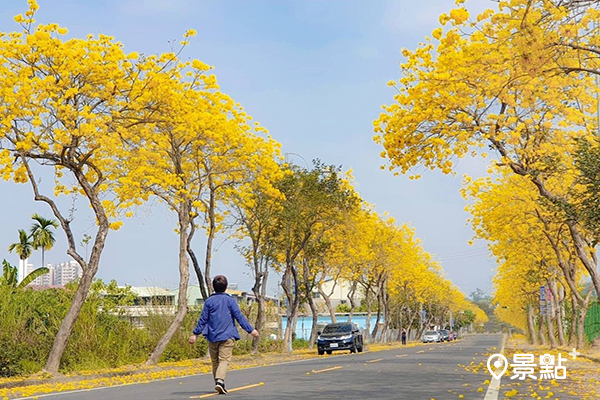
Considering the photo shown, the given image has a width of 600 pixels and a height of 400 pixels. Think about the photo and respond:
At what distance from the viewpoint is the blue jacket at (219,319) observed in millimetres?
12266

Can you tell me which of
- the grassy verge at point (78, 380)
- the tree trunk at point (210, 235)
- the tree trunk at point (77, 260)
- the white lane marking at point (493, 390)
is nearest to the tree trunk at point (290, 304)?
the tree trunk at point (210, 235)

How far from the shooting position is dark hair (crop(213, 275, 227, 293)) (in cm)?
1232

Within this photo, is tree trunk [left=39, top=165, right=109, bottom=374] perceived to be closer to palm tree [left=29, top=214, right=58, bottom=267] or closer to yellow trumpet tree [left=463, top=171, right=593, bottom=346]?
yellow trumpet tree [left=463, top=171, right=593, bottom=346]

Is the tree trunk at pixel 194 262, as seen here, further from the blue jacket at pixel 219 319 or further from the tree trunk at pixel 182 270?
the blue jacket at pixel 219 319

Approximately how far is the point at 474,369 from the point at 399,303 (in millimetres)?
60299

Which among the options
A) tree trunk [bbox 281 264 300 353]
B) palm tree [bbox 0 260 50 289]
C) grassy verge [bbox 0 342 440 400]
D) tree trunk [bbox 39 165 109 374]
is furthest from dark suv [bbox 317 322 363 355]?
tree trunk [bbox 39 165 109 374]

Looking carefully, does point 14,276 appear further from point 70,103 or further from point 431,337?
point 431,337

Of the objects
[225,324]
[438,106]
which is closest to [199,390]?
[225,324]

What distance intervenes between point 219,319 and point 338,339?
26342 mm

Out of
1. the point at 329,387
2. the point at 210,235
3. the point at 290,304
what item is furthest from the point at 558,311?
the point at 329,387

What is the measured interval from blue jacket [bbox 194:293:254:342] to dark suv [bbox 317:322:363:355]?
84.0ft

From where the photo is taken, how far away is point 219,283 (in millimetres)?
12383

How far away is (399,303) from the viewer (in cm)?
7906

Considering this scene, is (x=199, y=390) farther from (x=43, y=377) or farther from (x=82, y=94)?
(x=82, y=94)
